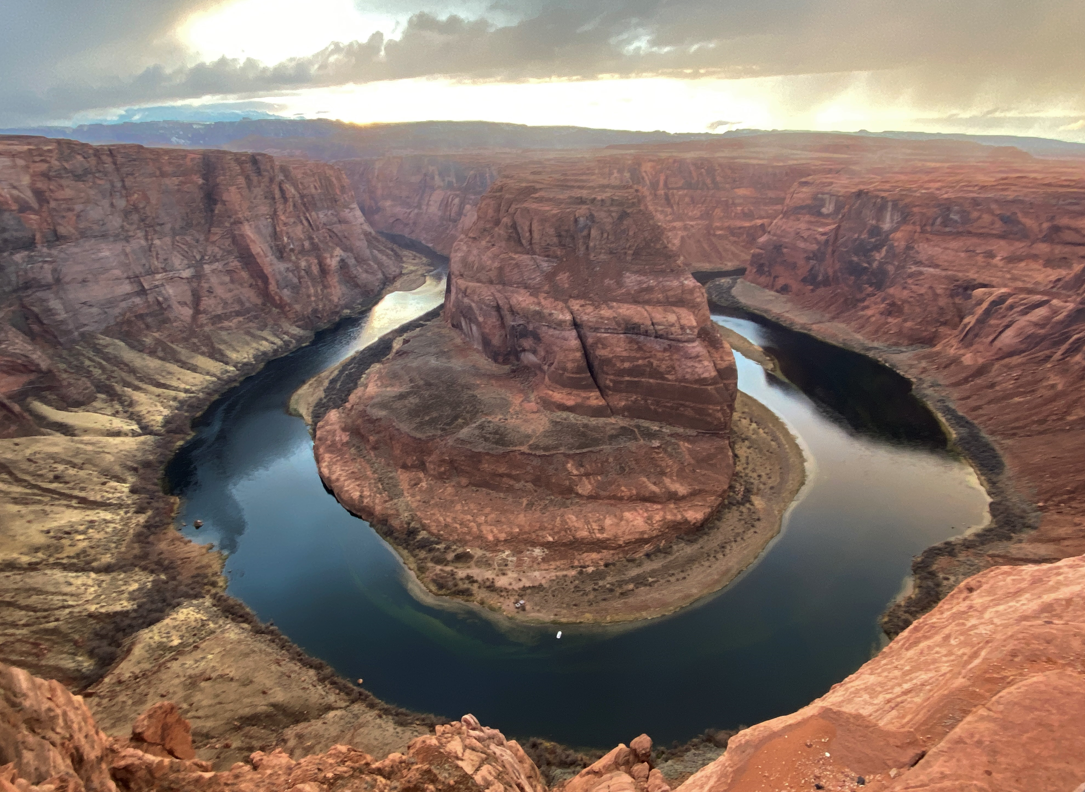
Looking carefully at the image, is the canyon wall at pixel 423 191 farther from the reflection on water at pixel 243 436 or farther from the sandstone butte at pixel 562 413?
the sandstone butte at pixel 562 413

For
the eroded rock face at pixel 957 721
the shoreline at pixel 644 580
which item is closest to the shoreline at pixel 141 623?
the shoreline at pixel 644 580

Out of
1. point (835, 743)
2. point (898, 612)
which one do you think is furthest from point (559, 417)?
point (835, 743)

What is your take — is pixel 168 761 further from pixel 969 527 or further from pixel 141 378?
pixel 141 378

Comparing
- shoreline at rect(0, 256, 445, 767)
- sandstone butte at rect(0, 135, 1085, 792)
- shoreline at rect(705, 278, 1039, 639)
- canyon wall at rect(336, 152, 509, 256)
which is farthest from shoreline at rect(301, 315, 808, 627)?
canyon wall at rect(336, 152, 509, 256)

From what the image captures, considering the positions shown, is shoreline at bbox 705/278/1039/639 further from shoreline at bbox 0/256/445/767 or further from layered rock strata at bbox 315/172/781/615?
shoreline at bbox 0/256/445/767

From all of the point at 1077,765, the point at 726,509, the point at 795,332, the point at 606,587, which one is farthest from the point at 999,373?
the point at 1077,765
